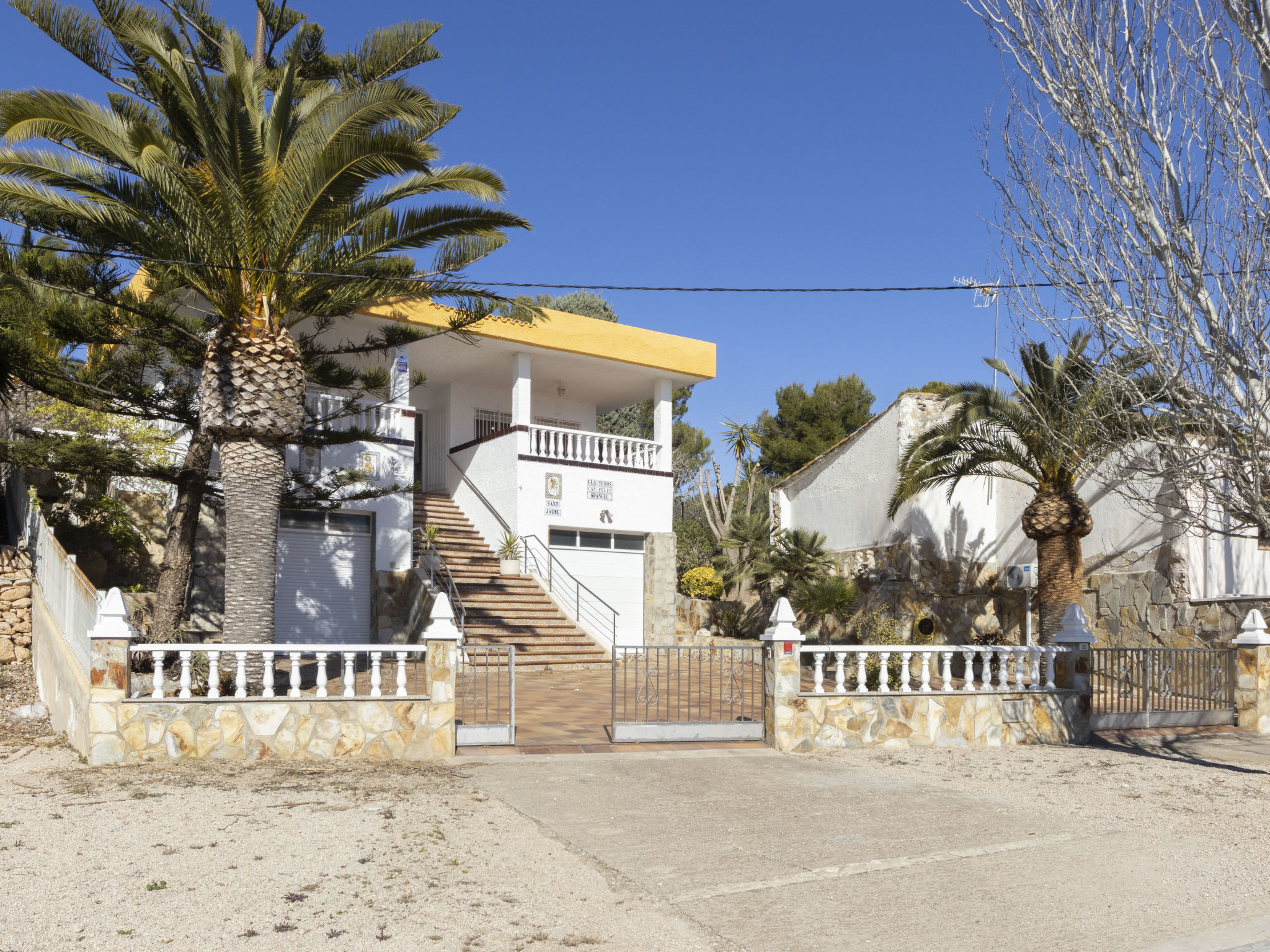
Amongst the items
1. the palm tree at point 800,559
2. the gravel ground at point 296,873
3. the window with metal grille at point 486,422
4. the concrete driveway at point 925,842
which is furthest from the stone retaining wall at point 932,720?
the window with metal grille at point 486,422

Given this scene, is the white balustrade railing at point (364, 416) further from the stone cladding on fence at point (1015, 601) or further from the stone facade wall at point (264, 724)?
the stone cladding on fence at point (1015, 601)

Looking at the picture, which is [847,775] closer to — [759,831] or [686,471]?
[759,831]

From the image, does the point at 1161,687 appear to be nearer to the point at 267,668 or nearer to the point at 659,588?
the point at 267,668

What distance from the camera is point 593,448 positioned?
21031mm

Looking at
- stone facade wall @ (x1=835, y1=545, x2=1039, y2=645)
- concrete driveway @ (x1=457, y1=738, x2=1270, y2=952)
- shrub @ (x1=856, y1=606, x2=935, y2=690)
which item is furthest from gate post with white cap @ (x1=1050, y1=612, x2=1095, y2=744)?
stone facade wall @ (x1=835, y1=545, x2=1039, y2=645)

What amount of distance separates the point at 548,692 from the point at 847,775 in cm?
571

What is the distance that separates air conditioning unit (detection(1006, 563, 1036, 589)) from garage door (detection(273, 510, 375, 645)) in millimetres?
12163

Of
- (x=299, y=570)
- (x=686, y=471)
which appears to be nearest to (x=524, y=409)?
(x=299, y=570)

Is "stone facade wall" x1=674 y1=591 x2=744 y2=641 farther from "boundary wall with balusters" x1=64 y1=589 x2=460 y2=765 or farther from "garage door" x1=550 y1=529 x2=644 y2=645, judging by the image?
"boundary wall with balusters" x1=64 y1=589 x2=460 y2=765

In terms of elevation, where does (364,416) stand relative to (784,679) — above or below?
above

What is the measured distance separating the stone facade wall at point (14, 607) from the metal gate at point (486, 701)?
19.9 ft

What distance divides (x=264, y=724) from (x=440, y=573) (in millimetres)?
9334

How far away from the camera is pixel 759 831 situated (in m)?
6.79

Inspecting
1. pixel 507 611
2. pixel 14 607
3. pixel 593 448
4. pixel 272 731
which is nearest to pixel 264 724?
pixel 272 731
